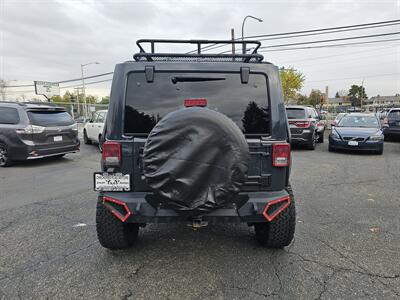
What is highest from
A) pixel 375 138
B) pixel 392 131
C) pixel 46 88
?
pixel 46 88

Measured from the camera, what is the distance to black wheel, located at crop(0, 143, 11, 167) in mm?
7543

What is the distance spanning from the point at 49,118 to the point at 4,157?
Result: 161cm

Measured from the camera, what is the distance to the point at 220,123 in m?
2.16

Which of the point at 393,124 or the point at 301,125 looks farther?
the point at 393,124

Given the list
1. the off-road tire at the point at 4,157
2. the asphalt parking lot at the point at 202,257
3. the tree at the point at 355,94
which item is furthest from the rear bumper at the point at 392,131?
the tree at the point at 355,94

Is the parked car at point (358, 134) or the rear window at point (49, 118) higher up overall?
the rear window at point (49, 118)

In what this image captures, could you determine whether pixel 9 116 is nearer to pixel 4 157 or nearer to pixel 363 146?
pixel 4 157

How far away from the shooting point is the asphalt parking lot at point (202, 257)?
2.35 m

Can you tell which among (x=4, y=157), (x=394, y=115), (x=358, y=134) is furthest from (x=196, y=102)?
(x=394, y=115)

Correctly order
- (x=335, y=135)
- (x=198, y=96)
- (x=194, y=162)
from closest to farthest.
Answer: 1. (x=194, y=162)
2. (x=198, y=96)
3. (x=335, y=135)

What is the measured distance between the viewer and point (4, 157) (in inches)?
299

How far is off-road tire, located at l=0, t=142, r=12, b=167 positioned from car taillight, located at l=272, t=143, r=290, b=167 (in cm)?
783

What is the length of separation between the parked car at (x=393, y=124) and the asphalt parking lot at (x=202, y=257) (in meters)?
8.91

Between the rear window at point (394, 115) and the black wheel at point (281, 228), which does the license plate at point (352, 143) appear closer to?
the rear window at point (394, 115)
